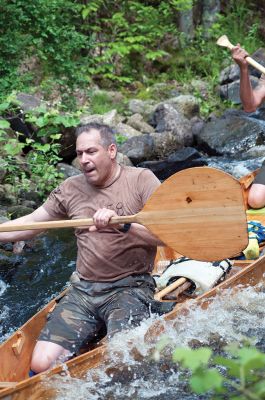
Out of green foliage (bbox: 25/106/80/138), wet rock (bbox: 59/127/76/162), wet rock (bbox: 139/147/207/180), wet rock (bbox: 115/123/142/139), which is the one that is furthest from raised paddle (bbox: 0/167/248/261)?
wet rock (bbox: 115/123/142/139)

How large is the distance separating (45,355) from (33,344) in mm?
479

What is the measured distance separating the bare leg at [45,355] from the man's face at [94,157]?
99 cm

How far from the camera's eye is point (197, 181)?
11.7ft

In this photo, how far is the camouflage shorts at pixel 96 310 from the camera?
145 inches

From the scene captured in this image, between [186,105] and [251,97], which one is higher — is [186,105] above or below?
below

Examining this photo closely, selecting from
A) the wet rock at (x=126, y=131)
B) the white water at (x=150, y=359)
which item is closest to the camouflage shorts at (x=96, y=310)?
the white water at (x=150, y=359)

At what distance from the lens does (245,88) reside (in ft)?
17.9

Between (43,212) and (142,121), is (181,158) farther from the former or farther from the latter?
(43,212)

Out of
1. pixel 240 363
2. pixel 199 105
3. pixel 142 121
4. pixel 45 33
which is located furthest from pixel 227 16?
pixel 240 363

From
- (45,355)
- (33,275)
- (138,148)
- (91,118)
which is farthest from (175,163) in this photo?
(45,355)

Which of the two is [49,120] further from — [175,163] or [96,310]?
[96,310]

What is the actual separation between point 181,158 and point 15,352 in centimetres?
618

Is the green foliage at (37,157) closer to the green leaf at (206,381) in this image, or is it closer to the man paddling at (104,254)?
the man paddling at (104,254)

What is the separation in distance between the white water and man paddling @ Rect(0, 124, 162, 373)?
0.17m
